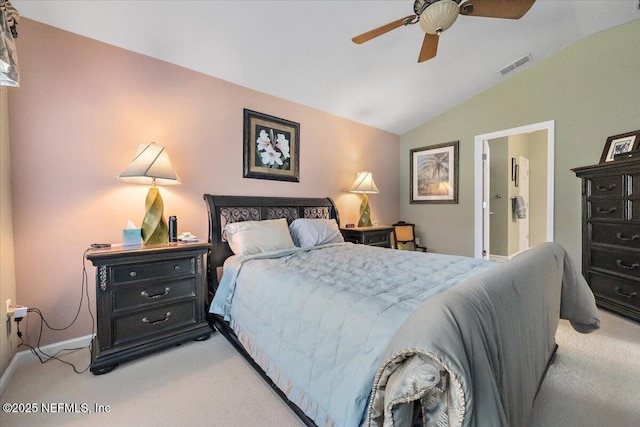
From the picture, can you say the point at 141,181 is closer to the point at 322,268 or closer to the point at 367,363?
the point at 322,268

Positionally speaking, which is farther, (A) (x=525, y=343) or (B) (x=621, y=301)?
(B) (x=621, y=301)

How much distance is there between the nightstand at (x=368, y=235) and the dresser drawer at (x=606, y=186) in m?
2.27

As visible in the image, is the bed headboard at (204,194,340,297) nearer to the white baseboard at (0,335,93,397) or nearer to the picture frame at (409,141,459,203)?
the white baseboard at (0,335,93,397)

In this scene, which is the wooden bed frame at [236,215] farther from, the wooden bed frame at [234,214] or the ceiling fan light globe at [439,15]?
the ceiling fan light globe at [439,15]

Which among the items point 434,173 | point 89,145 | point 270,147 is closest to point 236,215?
point 270,147

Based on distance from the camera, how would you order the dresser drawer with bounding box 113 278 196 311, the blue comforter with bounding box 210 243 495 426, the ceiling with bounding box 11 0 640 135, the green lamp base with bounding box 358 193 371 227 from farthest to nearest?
1. the green lamp base with bounding box 358 193 371 227
2. the ceiling with bounding box 11 0 640 135
3. the dresser drawer with bounding box 113 278 196 311
4. the blue comforter with bounding box 210 243 495 426

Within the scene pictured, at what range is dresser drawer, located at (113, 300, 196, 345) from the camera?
1.88 metres

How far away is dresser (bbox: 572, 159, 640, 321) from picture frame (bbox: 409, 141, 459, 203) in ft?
5.50

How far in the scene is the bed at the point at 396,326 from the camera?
74 cm

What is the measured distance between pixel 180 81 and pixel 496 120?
4.27 metres

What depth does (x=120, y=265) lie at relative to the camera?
1865 mm

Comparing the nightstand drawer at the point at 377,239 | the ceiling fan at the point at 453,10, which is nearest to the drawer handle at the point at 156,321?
the nightstand drawer at the point at 377,239

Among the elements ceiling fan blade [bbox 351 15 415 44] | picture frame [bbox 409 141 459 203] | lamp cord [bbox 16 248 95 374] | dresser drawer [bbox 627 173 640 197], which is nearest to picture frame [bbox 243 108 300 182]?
ceiling fan blade [bbox 351 15 415 44]

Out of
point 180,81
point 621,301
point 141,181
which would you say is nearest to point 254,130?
point 180,81
